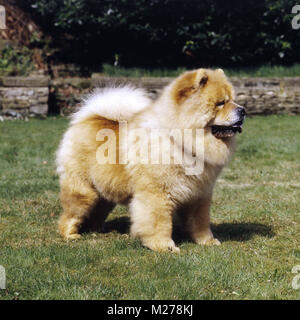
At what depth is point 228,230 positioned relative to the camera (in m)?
4.27

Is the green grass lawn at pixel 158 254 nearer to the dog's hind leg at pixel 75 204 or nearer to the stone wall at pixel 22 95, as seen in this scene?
the dog's hind leg at pixel 75 204

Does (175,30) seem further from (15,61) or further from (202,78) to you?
(202,78)

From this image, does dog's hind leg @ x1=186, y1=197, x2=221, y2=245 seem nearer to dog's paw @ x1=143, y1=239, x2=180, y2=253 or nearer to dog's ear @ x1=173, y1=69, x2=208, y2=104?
dog's paw @ x1=143, y1=239, x2=180, y2=253

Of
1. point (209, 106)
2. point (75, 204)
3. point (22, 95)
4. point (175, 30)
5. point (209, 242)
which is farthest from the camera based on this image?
point (175, 30)

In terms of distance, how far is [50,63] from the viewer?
1195cm

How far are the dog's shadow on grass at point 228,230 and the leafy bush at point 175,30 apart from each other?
708 cm

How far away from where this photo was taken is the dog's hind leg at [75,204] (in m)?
3.98

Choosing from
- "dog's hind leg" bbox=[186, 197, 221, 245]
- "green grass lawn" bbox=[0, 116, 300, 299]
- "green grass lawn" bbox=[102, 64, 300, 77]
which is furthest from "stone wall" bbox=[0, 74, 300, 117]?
"dog's hind leg" bbox=[186, 197, 221, 245]

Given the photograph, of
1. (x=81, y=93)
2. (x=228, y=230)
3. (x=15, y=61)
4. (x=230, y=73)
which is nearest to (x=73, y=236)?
(x=228, y=230)

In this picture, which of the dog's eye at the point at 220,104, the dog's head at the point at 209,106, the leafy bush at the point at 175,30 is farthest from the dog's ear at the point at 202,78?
the leafy bush at the point at 175,30

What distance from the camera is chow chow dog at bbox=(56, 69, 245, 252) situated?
3.44m

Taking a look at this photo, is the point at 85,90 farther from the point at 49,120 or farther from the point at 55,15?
the point at 55,15

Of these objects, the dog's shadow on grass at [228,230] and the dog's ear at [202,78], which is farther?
the dog's shadow on grass at [228,230]

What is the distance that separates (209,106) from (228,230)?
4.44 feet
